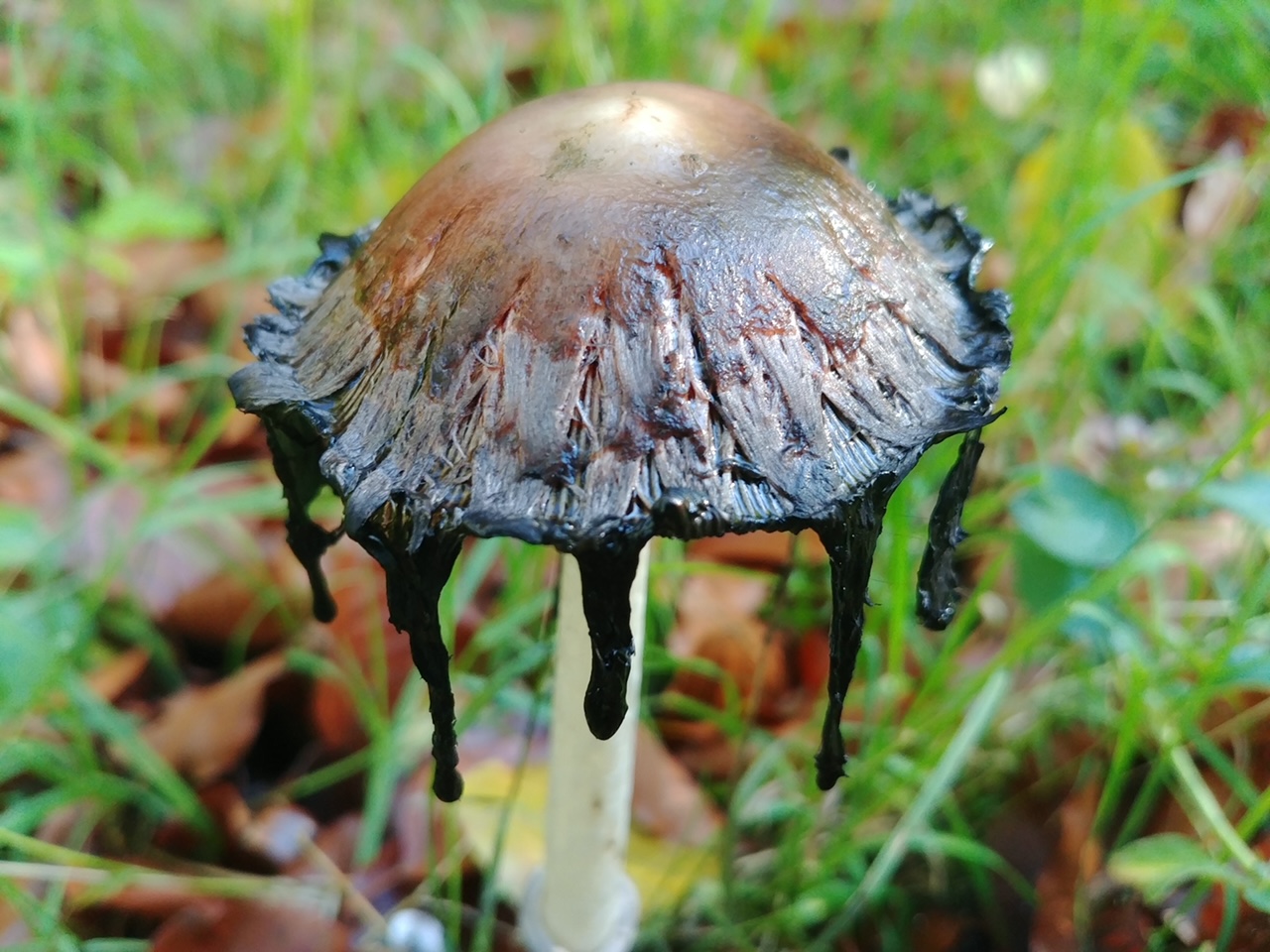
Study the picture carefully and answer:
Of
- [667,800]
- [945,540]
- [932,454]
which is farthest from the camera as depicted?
[932,454]

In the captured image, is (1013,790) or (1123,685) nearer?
(1123,685)

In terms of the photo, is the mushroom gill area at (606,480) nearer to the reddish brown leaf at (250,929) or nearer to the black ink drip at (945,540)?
the black ink drip at (945,540)

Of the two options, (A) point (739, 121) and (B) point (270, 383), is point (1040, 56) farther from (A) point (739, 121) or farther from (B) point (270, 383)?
(B) point (270, 383)

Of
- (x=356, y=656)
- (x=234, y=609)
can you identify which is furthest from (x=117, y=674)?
(x=356, y=656)

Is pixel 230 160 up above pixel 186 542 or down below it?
above

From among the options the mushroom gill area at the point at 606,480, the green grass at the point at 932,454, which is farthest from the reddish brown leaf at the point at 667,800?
the mushroom gill area at the point at 606,480

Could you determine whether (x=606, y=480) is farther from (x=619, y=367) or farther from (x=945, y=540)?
(x=945, y=540)

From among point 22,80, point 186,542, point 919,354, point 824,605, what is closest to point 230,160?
point 22,80

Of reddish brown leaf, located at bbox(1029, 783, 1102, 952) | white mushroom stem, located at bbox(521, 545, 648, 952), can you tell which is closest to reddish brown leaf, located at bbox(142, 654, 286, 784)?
white mushroom stem, located at bbox(521, 545, 648, 952)
